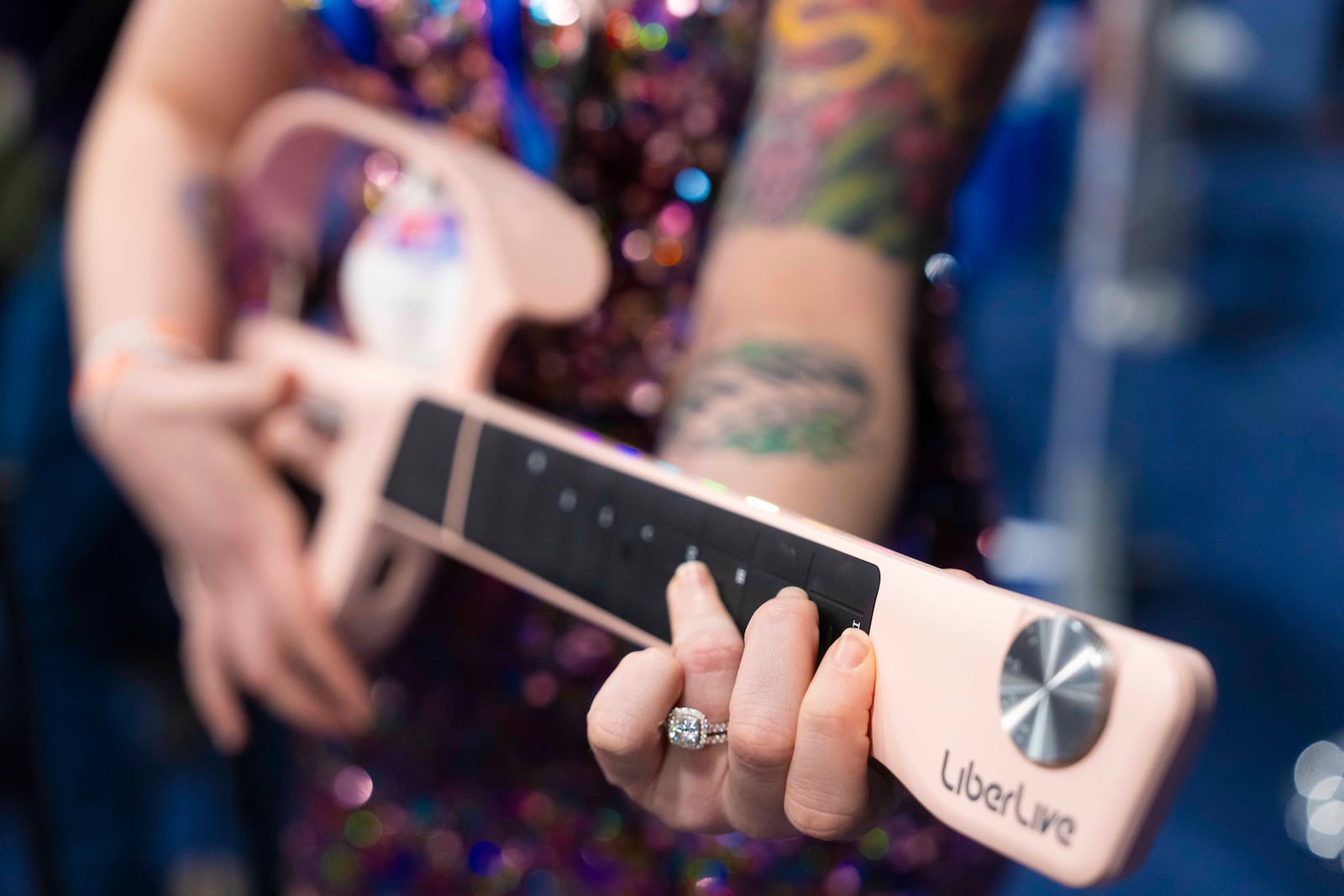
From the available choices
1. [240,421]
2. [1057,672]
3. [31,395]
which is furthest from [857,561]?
[31,395]

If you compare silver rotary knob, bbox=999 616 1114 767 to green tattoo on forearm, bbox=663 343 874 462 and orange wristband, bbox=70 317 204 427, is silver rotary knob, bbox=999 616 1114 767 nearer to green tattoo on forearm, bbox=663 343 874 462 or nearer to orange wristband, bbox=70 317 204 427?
green tattoo on forearm, bbox=663 343 874 462

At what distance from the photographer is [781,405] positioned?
1.16ft

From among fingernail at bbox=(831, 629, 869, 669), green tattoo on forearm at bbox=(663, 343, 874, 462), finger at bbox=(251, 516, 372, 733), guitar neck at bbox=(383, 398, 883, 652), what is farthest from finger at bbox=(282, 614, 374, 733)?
fingernail at bbox=(831, 629, 869, 669)

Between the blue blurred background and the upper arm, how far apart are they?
1.15ft

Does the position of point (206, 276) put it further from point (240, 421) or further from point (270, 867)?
point (270, 867)

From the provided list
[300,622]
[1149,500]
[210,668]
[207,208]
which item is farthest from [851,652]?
[1149,500]

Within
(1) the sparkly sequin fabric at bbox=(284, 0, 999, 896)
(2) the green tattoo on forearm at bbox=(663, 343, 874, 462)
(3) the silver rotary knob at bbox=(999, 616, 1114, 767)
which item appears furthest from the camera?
(1) the sparkly sequin fabric at bbox=(284, 0, 999, 896)

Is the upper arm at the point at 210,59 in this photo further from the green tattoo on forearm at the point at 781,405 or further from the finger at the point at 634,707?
the finger at the point at 634,707

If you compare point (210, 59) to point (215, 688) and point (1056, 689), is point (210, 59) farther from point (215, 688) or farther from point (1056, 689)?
point (1056, 689)

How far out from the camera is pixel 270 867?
97 centimetres

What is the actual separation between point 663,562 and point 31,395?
874 millimetres

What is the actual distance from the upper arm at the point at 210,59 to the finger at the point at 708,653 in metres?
0.54

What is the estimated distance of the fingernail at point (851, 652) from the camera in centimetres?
22

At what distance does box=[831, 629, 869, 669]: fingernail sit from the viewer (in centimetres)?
22
